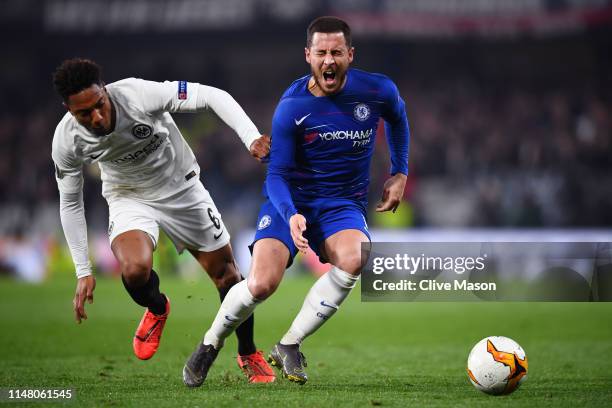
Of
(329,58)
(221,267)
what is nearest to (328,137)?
(329,58)

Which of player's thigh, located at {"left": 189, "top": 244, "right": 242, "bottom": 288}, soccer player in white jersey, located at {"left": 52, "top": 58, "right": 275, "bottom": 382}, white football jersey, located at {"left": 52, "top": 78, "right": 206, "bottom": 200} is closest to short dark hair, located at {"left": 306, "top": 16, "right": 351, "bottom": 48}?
soccer player in white jersey, located at {"left": 52, "top": 58, "right": 275, "bottom": 382}

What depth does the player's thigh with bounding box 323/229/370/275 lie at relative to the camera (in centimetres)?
574

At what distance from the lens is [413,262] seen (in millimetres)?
7020

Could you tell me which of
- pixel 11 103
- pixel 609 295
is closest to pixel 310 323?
pixel 609 295

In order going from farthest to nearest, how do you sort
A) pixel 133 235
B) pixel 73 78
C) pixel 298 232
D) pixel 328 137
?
pixel 133 235 < pixel 328 137 < pixel 73 78 < pixel 298 232

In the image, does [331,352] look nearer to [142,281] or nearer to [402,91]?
[142,281]

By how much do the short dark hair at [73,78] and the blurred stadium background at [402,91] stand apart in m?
11.3

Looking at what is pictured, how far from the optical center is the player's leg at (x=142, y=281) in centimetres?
617

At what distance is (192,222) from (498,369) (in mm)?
2342

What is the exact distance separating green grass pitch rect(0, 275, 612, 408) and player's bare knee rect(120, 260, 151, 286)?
384mm

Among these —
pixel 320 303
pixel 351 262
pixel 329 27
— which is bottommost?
pixel 320 303

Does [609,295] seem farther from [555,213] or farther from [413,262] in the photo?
[555,213]

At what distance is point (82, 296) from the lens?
598 centimetres

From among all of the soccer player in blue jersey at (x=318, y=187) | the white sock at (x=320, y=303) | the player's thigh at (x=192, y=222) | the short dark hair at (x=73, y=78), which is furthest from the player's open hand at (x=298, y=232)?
the short dark hair at (x=73, y=78)
